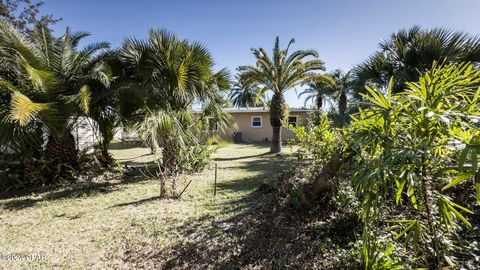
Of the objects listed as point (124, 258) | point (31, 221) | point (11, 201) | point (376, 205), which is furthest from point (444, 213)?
point (11, 201)

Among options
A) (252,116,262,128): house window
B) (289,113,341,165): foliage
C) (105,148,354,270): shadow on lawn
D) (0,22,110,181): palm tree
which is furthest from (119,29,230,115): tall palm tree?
(252,116,262,128): house window

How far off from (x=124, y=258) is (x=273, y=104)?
10765mm

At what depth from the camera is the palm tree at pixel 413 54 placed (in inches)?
237

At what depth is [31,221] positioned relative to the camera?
14.6 ft

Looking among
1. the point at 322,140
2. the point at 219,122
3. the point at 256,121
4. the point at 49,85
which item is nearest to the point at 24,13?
the point at 49,85

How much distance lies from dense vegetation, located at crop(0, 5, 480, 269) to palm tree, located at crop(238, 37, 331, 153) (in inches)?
167

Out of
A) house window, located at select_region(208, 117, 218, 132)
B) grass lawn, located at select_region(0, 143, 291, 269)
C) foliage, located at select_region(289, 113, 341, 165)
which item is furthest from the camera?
house window, located at select_region(208, 117, 218, 132)

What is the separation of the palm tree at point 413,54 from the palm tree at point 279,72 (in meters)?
4.33

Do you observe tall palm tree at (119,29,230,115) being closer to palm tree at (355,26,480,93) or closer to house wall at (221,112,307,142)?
palm tree at (355,26,480,93)

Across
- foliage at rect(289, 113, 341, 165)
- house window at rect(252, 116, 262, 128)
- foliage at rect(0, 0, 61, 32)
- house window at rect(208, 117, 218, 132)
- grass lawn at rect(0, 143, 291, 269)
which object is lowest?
grass lawn at rect(0, 143, 291, 269)

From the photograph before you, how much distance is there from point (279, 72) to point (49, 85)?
31.1 ft

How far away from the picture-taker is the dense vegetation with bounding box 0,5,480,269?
2004mm

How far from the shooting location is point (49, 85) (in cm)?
573

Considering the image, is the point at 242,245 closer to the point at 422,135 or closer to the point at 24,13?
the point at 422,135
